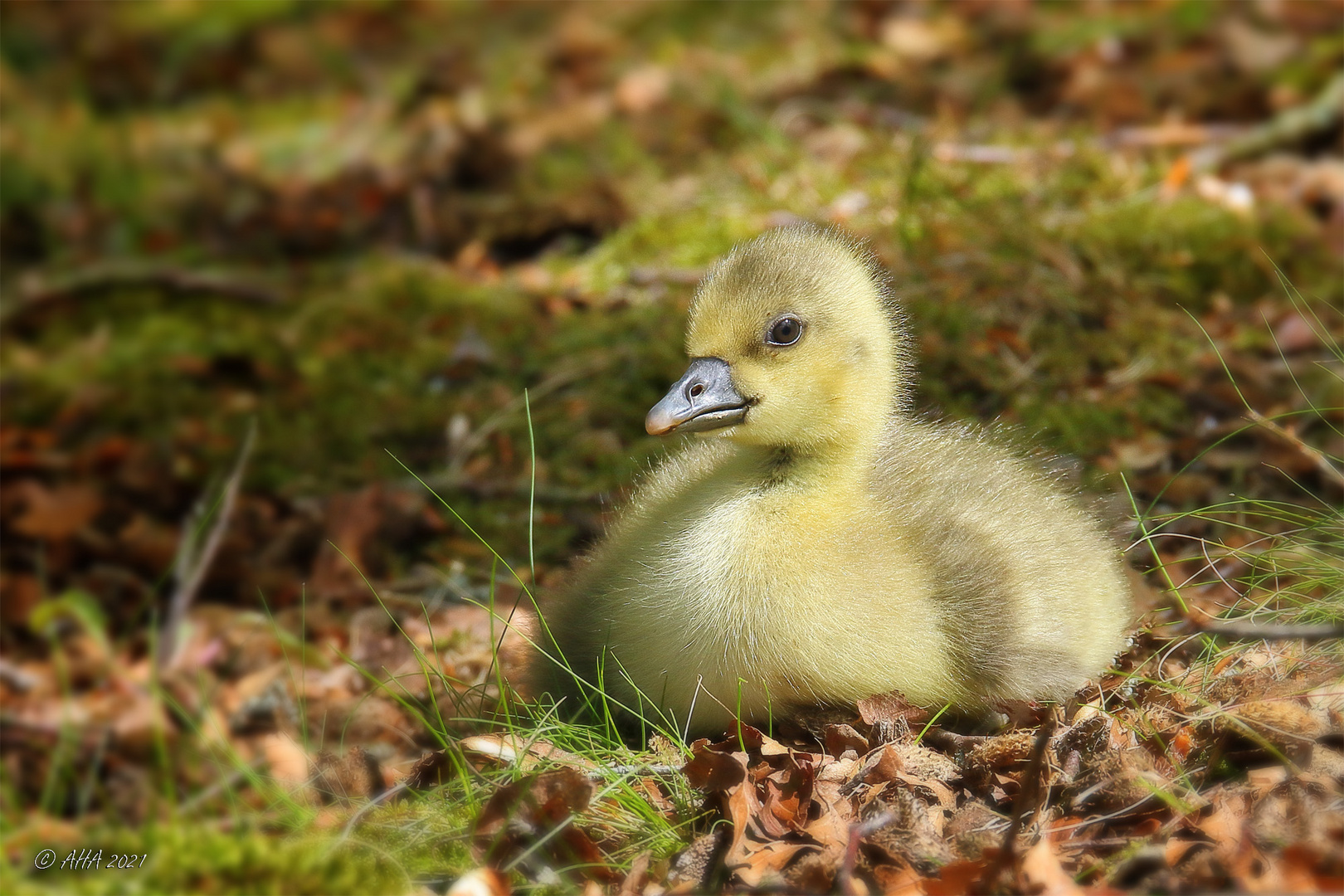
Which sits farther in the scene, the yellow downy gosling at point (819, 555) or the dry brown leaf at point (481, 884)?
the yellow downy gosling at point (819, 555)

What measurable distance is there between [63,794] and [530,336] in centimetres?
262

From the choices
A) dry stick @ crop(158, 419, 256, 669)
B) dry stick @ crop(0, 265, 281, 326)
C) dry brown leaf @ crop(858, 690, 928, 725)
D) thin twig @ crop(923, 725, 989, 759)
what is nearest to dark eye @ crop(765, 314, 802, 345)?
dry brown leaf @ crop(858, 690, 928, 725)

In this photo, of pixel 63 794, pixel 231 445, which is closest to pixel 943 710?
pixel 63 794

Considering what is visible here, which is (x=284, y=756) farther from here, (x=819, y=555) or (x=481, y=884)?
(x=819, y=555)

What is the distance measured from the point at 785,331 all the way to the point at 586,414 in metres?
2.11

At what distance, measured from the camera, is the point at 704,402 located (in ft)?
9.91

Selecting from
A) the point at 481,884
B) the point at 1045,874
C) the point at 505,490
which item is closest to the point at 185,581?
the point at 505,490

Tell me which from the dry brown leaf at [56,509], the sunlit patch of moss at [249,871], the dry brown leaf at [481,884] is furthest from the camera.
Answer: the dry brown leaf at [56,509]

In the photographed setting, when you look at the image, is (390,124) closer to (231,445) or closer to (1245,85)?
(231,445)

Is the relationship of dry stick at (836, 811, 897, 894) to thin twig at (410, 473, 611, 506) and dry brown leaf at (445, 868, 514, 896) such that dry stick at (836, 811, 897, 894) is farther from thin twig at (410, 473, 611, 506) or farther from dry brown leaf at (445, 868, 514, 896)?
thin twig at (410, 473, 611, 506)

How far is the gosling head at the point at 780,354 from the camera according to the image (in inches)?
119

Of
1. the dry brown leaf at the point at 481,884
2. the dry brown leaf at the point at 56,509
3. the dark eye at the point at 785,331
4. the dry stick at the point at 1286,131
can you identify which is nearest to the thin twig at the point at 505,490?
the dry brown leaf at the point at 56,509

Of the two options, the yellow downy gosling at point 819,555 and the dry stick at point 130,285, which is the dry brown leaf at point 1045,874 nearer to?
the yellow downy gosling at point 819,555

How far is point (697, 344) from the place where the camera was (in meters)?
3.08
